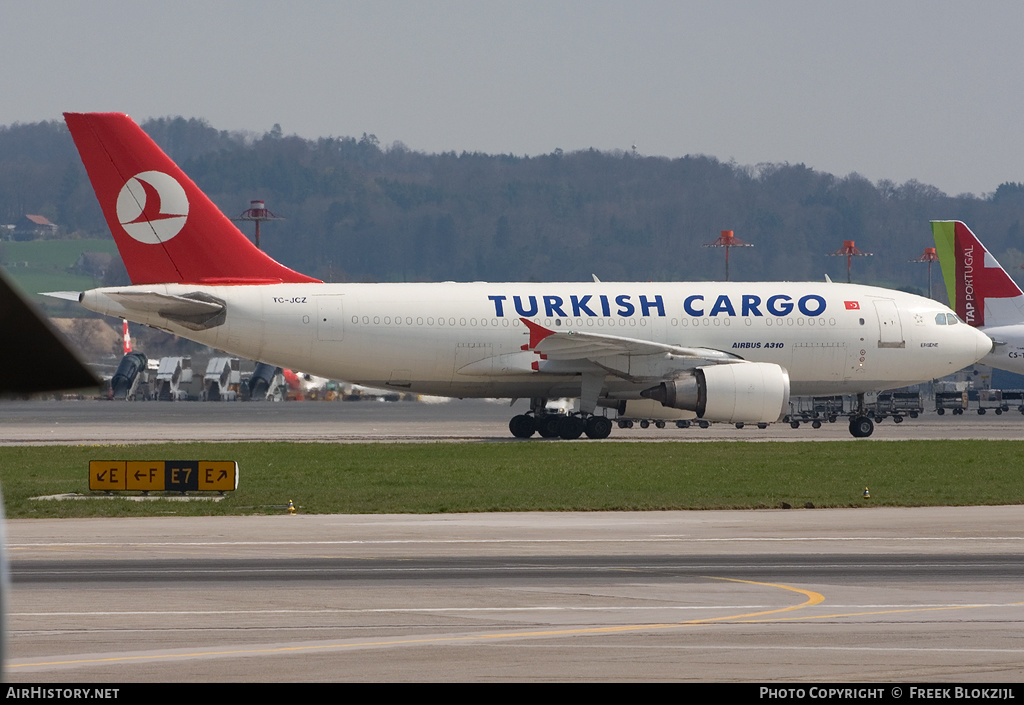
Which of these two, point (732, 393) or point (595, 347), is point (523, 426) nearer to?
point (595, 347)

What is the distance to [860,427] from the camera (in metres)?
52.1

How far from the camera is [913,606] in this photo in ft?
52.7

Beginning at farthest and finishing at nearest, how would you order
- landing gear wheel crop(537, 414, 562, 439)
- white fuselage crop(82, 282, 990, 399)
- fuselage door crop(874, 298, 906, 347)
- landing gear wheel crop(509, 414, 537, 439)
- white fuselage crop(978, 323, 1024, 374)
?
white fuselage crop(978, 323, 1024, 374) → landing gear wheel crop(509, 414, 537, 439) → fuselage door crop(874, 298, 906, 347) → landing gear wheel crop(537, 414, 562, 439) → white fuselage crop(82, 282, 990, 399)

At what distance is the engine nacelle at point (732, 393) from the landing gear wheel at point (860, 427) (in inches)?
240

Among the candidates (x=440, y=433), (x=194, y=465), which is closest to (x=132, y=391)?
(x=440, y=433)

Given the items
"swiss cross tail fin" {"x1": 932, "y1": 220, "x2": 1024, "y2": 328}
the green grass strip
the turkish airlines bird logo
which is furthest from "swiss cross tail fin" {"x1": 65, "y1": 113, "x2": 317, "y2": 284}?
"swiss cross tail fin" {"x1": 932, "y1": 220, "x2": 1024, "y2": 328}

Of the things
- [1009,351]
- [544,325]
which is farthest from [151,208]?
[1009,351]

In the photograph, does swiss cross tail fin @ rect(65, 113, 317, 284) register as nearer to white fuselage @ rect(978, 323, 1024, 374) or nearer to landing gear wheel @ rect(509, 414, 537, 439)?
landing gear wheel @ rect(509, 414, 537, 439)

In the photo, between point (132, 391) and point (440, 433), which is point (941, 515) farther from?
point (132, 391)

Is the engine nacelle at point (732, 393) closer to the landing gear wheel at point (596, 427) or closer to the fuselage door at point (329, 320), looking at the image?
the landing gear wheel at point (596, 427)

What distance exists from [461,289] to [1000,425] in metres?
30.9

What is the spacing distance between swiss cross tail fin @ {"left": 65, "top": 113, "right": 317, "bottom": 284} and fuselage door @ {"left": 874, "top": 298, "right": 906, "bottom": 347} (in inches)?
944

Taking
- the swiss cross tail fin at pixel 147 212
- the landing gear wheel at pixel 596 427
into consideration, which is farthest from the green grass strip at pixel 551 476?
the swiss cross tail fin at pixel 147 212

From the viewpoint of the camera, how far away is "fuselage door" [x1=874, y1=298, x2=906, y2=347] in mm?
50719
